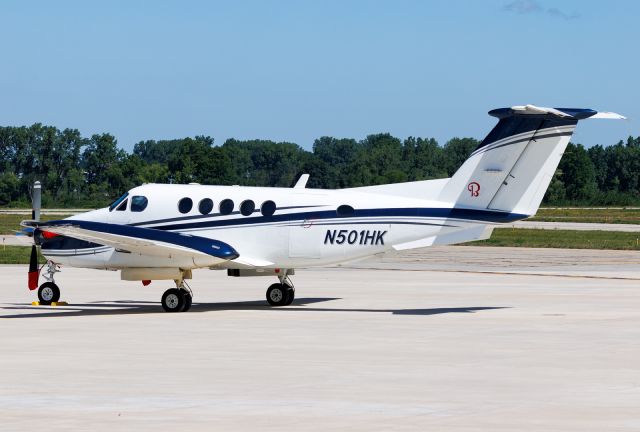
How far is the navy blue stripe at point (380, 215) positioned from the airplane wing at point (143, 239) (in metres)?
0.45

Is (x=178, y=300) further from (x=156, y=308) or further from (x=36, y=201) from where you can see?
(x=36, y=201)

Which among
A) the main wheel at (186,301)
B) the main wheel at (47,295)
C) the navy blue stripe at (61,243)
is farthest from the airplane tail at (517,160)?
the main wheel at (47,295)

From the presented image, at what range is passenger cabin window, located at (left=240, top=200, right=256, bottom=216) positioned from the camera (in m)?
28.5

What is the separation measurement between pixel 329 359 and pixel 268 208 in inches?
369

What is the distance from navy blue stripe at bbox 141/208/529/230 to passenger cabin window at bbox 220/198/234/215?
210 mm

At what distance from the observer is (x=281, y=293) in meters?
30.0

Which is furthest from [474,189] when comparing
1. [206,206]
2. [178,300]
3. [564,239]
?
[564,239]

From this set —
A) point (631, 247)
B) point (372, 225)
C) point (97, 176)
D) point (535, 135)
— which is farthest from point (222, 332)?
point (97, 176)

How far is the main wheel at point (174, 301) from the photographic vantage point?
28094mm

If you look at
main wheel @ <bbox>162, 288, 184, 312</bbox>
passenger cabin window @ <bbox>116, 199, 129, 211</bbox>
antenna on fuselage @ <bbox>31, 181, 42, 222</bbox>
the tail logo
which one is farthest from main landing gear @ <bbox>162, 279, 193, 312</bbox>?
the tail logo

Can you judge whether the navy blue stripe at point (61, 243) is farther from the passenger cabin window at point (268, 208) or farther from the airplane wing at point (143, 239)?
the passenger cabin window at point (268, 208)

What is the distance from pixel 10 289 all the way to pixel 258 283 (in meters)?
7.34

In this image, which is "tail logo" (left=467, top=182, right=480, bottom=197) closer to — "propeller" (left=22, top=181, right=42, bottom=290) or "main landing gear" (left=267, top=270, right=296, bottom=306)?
"main landing gear" (left=267, top=270, right=296, bottom=306)

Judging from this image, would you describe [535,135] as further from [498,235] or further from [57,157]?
[57,157]
